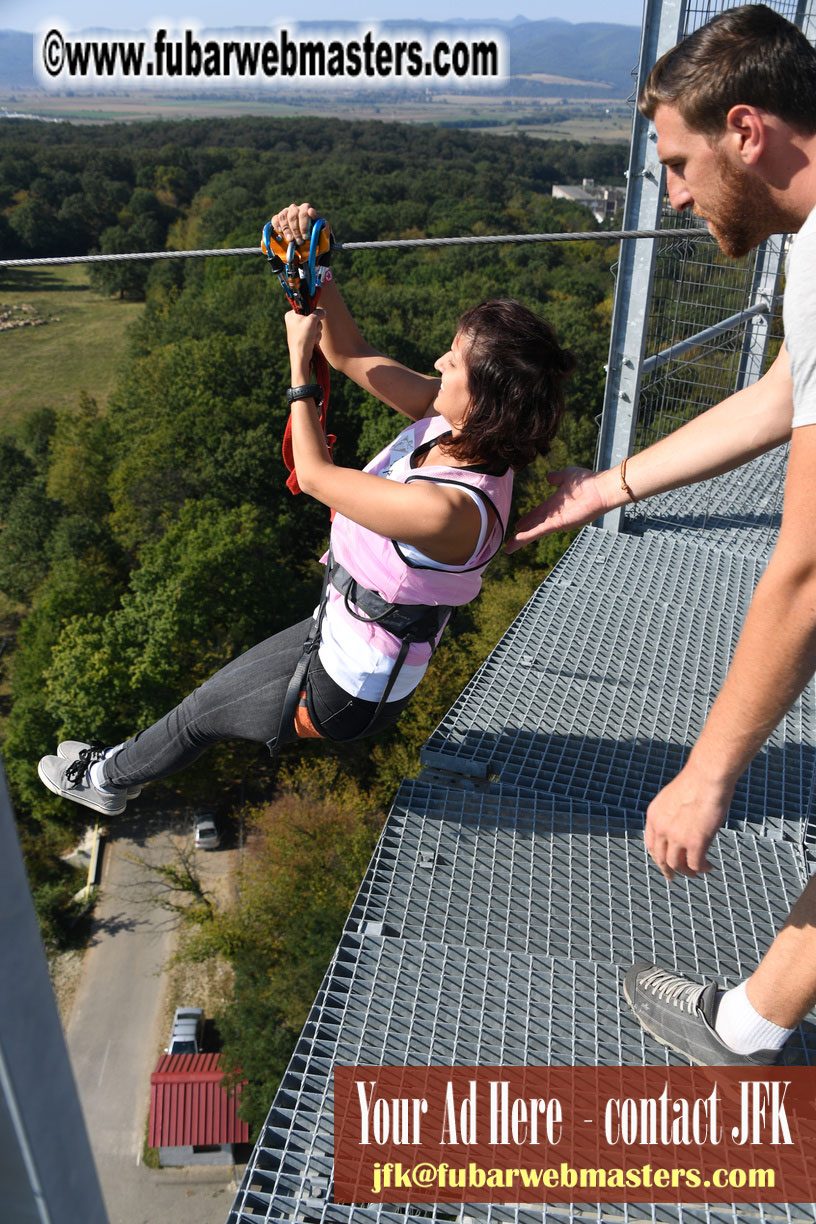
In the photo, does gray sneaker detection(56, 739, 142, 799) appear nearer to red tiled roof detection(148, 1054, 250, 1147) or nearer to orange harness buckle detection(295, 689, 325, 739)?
orange harness buckle detection(295, 689, 325, 739)

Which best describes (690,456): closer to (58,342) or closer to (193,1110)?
(193,1110)

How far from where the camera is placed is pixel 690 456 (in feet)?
9.78

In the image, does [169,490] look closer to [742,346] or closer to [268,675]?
[742,346]

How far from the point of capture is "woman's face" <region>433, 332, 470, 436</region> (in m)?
2.78

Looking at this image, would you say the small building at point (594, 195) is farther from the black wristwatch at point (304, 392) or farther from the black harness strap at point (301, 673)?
the black wristwatch at point (304, 392)

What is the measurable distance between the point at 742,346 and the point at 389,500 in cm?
759

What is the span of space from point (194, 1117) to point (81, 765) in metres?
13.9

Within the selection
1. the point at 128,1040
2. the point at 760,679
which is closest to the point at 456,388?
Result: the point at 760,679

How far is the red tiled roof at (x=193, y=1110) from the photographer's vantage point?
15.5m

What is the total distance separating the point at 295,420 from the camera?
2.90m

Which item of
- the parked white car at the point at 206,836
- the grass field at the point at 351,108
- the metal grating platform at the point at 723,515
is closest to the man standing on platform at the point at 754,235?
the metal grating platform at the point at 723,515

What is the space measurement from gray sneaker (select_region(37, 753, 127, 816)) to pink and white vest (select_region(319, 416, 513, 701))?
1.39 metres

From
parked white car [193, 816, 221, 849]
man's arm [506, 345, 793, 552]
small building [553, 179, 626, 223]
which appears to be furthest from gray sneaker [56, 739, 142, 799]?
small building [553, 179, 626, 223]

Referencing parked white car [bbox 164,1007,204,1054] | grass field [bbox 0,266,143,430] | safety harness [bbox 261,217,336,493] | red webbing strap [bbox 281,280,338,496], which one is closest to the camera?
red webbing strap [bbox 281,280,338,496]
